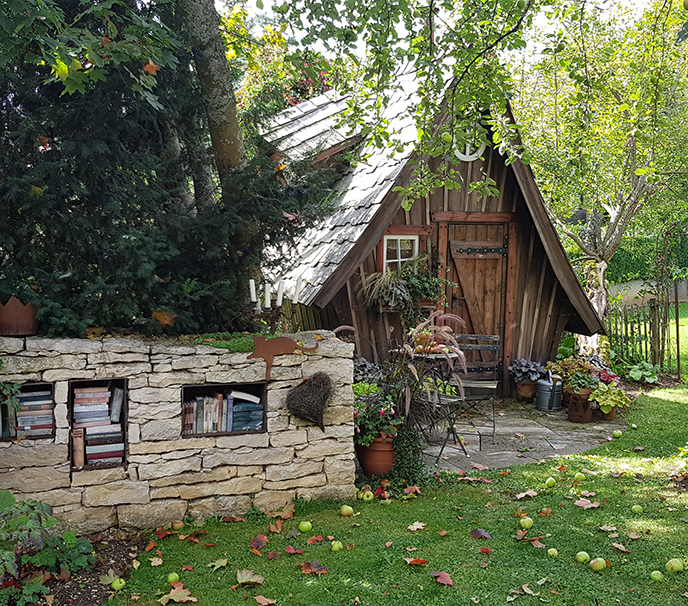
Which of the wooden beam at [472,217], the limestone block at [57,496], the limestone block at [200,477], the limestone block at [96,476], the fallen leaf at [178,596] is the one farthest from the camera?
the wooden beam at [472,217]

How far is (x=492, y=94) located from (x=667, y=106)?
6972 mm

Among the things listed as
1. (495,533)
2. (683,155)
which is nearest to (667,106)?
(683,155)

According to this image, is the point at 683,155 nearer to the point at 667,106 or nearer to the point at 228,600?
the point at 667,106

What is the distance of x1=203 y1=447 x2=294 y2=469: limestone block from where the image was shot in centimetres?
459

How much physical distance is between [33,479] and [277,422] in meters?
1.80


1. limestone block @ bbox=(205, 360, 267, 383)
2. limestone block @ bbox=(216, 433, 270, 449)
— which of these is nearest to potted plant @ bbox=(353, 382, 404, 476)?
limestone block @ bbox=(216, 433, 270, 449)

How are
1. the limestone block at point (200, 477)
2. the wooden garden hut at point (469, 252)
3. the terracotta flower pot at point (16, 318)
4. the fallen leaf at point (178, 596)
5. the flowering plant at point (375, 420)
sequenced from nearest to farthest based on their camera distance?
the fallen leaf at point (178, 596), the terracotta flower pot at point (16, 318), the limestone block at point (200, 477), the flowering plant at point (375, 420), the wooden garden hut at point (469, 252)

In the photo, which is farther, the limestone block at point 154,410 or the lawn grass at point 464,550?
the limestone block at point 154,410

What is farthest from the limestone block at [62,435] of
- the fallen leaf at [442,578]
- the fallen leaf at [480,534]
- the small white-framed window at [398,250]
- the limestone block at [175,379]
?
the small white-framed window at [398,250]

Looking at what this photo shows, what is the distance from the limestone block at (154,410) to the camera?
173 inches

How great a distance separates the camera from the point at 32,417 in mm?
4195

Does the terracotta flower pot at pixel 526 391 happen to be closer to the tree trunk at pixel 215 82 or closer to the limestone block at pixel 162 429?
the tree trunk at pixel 215 82

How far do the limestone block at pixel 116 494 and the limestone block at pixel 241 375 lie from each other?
93cm

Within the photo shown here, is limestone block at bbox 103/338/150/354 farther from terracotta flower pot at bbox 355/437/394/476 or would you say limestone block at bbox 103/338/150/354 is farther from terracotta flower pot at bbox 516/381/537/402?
terracotta flower pot at bbox 516/381/537/402
